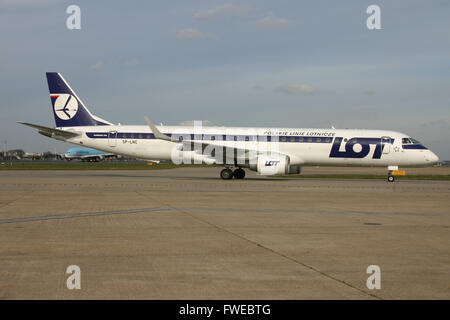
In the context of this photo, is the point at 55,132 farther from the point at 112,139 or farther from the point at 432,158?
the point at 432,158

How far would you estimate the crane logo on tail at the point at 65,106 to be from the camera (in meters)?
35.0

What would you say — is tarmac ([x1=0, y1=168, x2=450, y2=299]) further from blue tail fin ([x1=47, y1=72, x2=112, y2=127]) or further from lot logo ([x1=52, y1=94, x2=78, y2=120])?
lot logo ([x1=52, y1=94, x2=78, y2=120])

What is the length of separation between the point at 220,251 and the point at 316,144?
24.8m

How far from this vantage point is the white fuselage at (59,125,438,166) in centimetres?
3225

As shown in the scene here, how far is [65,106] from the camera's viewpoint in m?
35.0

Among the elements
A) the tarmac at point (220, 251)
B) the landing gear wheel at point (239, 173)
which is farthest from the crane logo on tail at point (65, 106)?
the tarmac at point (220, 251)

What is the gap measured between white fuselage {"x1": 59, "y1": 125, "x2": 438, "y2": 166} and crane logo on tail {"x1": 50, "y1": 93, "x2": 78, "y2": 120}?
560cm

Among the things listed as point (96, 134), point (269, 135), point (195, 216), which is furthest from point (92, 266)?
point (96, 134)

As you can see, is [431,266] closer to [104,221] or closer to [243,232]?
[243,232]

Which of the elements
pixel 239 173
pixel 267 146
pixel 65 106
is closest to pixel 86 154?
pixel 65 106

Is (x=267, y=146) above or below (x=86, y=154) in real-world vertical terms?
above

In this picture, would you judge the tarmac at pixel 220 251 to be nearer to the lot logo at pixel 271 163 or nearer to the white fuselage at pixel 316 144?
the lot logo at pixel 271 163

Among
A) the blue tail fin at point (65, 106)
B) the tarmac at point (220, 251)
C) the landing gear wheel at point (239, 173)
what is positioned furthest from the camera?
the blue tail fin at point (65, 106)

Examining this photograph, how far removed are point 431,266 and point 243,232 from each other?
13.7ft
